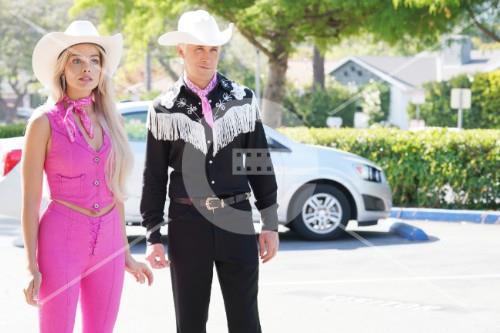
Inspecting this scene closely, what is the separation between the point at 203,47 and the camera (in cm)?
457

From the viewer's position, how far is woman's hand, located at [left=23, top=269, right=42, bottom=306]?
3.83m

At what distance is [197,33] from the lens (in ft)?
15.0

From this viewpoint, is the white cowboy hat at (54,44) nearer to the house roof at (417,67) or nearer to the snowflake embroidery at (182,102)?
the snowflake embroidery at (182,102)

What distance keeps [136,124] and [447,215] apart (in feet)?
15.8

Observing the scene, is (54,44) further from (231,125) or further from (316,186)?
(316,186)

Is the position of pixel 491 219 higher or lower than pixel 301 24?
lower

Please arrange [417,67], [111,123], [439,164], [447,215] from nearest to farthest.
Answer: [111,123], [447,215], [439,164], [417,67]

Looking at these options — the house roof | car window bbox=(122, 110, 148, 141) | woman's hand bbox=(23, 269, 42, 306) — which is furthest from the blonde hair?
the house roof

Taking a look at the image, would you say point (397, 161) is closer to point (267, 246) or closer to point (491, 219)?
point (491, 219)

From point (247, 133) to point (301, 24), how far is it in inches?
637

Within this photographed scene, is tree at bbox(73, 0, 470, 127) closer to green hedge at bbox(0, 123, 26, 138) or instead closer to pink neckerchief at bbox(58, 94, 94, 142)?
green hedge at bbox(0, 123, 26, 138)

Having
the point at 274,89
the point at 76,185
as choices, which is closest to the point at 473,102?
the point at 274,89

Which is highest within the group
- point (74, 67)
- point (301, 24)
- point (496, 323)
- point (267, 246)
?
point (301, 24)

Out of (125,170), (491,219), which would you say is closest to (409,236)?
(491,219)
